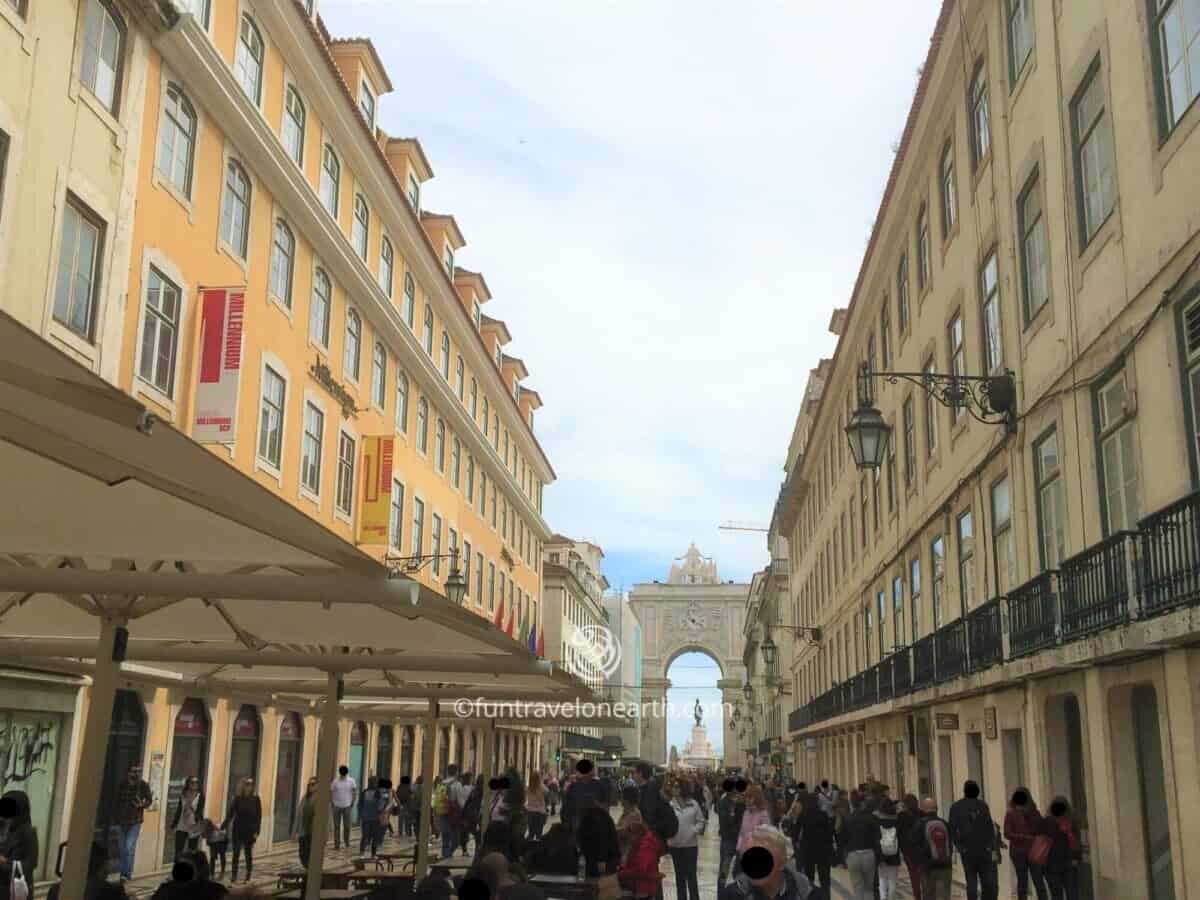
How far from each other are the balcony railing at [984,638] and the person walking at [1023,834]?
260 centimetres

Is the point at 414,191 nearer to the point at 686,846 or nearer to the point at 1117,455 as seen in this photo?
the point at 686,846

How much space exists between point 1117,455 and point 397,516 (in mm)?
22363

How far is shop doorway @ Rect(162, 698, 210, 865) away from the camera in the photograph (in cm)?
2027

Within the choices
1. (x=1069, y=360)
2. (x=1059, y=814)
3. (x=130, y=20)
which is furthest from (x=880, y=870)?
(x=130, y=20)

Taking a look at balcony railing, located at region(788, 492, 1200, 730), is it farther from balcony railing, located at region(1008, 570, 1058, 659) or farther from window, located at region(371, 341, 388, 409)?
window, located at region(371, 341, 388, 409)

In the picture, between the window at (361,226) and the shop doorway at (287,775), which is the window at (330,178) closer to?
the window at (361,226)

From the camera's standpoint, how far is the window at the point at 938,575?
20.6 m

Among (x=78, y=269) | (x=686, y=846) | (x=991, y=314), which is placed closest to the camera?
(x=686, y=846)

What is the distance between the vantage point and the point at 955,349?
64.5 feet

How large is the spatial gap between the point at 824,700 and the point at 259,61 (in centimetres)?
2496

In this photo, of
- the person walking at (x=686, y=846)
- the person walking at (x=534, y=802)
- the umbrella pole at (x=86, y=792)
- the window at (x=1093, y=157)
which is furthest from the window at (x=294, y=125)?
the umbrella pole at (x=86, y=792)

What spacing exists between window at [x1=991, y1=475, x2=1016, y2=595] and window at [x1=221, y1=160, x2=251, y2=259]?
→ 12.7m

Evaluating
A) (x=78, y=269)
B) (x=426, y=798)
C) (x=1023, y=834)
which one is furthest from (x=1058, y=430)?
(x=78, y=269)

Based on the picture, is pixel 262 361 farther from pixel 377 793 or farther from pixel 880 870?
pixel 880 870
